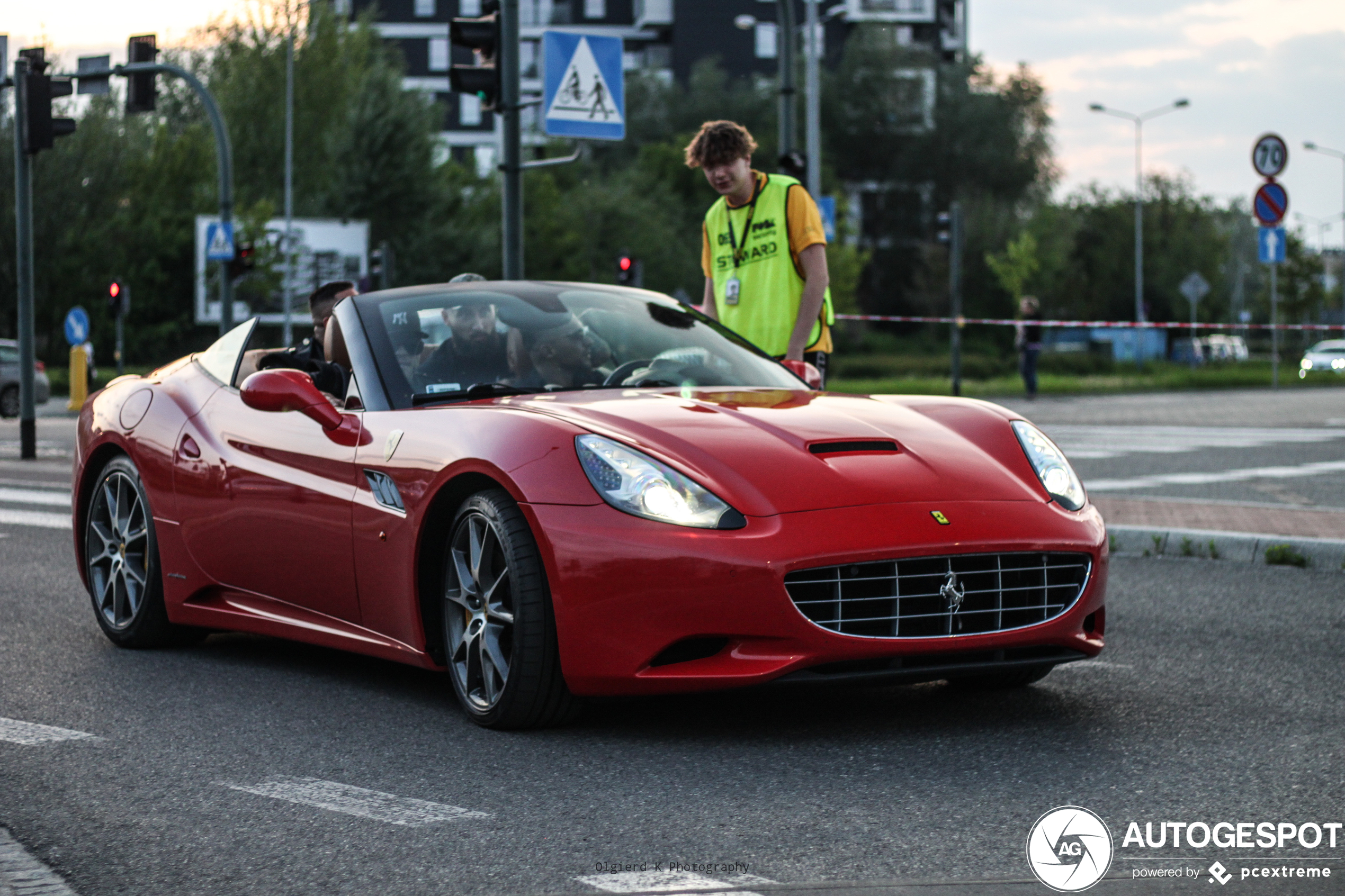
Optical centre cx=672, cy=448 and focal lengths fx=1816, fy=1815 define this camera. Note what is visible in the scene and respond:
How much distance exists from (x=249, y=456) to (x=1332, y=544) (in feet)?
17.2

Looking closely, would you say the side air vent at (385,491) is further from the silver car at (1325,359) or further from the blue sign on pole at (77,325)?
the silver car at (1325,359)

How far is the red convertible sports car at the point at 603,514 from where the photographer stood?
436cm

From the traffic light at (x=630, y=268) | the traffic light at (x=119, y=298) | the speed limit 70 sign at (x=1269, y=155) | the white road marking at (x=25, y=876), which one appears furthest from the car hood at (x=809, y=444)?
the traffic light at (x=119, y=298)

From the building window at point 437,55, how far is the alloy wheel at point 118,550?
81069 mm

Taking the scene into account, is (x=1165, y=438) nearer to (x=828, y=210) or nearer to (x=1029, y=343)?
(x=828, y=210)

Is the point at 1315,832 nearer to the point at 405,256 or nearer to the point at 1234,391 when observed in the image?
the point at 1234,391

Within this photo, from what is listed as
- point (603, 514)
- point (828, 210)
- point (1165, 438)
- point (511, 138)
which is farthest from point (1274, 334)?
point (603, 514)

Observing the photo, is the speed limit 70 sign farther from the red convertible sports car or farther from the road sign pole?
the red convertible sports car

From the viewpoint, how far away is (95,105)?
51375 mm

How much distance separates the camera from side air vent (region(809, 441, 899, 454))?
15.3 feet

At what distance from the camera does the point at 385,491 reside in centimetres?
504

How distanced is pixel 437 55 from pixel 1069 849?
85.6m

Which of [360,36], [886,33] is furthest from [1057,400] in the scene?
[886,33]

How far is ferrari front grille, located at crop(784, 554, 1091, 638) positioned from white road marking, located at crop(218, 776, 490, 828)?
3.27 ft
